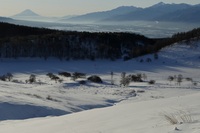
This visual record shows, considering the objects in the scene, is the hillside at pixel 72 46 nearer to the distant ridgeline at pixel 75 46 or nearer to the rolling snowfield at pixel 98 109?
the distant ridgeline at pixel 75 46

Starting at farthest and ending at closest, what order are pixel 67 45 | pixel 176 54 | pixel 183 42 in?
pixel 67 45
pixel 183 42
pixel 176 54

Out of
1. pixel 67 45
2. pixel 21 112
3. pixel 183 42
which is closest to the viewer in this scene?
pixel 21 112

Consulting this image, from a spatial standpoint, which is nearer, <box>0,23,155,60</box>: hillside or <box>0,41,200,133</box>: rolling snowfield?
<box>0,41,200,133</box>: rolling snowfield

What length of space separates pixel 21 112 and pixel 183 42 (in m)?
90.1

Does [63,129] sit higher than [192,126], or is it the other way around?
[192,126]

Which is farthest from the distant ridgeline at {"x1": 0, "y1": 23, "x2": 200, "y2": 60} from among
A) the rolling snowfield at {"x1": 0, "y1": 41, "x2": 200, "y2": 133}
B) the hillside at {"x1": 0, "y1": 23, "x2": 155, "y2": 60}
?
the rolling snowfield at {"x1": 0, "y1": 41, "x2": 200, "y2": 133}

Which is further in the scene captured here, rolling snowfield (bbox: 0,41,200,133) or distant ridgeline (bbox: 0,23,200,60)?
distant ridgeline (bbox: 0,23,200,60)

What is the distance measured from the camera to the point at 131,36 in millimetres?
130875

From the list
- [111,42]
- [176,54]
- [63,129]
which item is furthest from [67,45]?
[63,129]

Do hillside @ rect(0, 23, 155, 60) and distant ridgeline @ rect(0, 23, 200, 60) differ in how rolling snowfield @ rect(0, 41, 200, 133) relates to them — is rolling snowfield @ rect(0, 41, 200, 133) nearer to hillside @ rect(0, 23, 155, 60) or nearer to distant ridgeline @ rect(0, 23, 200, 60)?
distant ridgeline @ rect(0, 23, 200, 60)

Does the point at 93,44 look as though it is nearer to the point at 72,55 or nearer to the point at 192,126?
the point at 72,55

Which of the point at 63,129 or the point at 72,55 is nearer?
the point at 63,129

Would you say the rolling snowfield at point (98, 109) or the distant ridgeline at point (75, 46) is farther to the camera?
the distant ridgeline at point (75, 46)

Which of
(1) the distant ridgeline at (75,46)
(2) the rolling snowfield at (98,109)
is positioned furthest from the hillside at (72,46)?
(2) the rolling snowfield at (98,109)
